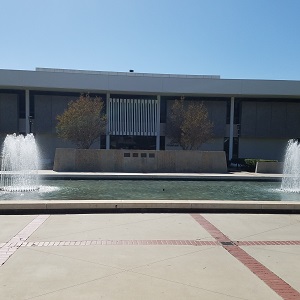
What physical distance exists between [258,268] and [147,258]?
1602mm

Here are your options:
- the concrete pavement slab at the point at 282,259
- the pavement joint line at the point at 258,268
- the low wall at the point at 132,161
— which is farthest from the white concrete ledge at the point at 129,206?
the low wall at the point at 132,161

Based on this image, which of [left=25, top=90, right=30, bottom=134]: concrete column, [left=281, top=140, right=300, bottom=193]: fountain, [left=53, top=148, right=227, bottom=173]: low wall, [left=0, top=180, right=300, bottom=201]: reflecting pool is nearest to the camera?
[left=0, top=180, right=300, bottom=201]: reflecting pool

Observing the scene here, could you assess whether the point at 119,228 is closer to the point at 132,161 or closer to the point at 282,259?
the point at 282,259

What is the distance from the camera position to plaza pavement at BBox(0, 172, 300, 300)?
159 inches

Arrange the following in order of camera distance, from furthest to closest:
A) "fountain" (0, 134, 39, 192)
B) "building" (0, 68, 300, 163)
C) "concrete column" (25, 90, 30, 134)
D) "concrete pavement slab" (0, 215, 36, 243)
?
"concrete column" (25, 90, 30, 134) < "building" (0, 68, 300, 163) < "fountain" (0, 134, 39, 192) < "concrete pavement slab" (0, 215, 36, 243)

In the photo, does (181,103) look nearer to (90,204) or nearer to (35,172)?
(35,172)

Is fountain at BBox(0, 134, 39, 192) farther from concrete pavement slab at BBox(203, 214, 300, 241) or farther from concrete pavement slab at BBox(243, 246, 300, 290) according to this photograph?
concrete pavement slab at BBox(243, 246, 300, 290)

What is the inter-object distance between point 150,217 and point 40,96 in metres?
27.8

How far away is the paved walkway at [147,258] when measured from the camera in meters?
4.02

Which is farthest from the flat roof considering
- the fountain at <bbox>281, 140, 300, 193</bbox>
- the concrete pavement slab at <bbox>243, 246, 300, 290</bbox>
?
the concrete pavement slab at <bbox>243, 246, 300, 290</bbox>

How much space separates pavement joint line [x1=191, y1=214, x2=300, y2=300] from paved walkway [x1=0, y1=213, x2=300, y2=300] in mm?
11

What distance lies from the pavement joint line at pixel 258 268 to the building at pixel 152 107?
26061 mm

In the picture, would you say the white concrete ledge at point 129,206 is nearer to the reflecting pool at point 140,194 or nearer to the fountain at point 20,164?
the reflecting pool at point 140,194

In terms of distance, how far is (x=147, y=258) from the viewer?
200 inches
